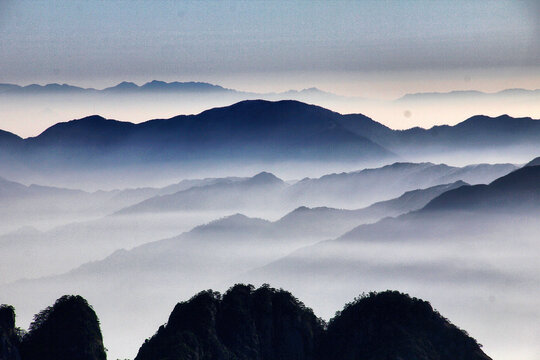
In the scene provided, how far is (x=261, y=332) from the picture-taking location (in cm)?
6238

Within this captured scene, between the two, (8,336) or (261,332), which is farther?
(261,332)

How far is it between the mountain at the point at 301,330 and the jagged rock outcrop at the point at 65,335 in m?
3.45

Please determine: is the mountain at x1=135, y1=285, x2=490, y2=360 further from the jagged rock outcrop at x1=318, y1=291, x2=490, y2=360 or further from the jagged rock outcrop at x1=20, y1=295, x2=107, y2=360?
the jagged rock outcrop at x1=20, y1=295, x2=107, y2=360

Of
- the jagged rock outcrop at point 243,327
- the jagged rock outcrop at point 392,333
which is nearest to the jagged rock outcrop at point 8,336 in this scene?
the jagged rock outcrop at point 243,327

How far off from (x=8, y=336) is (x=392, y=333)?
24999 mm

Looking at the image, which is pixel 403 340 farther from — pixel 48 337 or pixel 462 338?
pixel 48 337

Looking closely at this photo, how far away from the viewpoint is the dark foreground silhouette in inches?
2192

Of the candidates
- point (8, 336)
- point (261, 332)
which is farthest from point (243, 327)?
point (8, 336)

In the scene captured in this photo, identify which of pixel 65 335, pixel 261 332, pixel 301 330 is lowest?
pixel 301 330

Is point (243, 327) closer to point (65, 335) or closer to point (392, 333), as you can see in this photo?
point (392, 333)

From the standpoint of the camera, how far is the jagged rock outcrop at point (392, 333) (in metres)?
58.0

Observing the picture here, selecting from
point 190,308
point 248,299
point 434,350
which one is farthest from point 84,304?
point 434,350

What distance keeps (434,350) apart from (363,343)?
497 centimetres

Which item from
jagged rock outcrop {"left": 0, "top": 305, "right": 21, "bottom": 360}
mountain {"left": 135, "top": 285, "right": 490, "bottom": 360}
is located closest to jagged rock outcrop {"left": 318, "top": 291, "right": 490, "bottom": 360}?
mountain {"left": 135, "top": 285, "right": 490, "bottom": 360}
